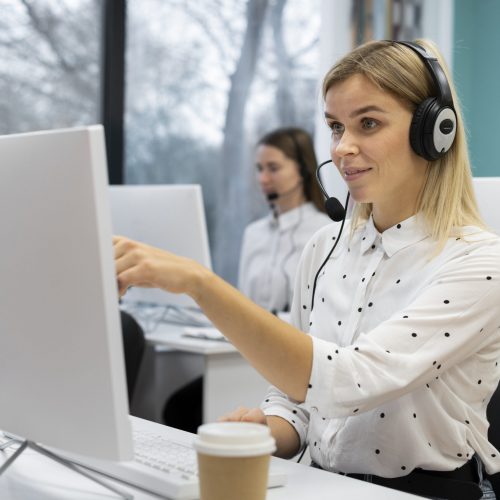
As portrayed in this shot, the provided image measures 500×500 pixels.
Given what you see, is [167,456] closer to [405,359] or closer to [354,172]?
[405,359]

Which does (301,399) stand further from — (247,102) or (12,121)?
(247,102)

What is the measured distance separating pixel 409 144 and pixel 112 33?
2.84 meters

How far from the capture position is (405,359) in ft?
3.72

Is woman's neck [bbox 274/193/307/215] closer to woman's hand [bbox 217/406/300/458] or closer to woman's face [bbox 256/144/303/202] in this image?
woman's face [bbox 256/144/303/202]

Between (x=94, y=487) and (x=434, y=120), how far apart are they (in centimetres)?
71

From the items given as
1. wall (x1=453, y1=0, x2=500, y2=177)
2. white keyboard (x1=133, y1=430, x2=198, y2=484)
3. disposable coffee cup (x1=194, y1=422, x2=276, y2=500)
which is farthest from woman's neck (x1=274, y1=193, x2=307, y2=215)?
disposable coffee cup (x1=194, y1=422, x2=276, y2=500)

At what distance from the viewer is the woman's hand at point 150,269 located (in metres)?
0.93

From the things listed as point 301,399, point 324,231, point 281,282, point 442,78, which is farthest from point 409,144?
point 281,282

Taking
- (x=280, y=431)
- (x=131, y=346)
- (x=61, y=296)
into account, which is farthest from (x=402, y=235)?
(x=131, y=346)

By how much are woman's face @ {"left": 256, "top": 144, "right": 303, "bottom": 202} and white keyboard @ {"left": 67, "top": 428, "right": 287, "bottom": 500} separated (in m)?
2.45

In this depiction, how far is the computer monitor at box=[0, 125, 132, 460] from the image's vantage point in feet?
2.71

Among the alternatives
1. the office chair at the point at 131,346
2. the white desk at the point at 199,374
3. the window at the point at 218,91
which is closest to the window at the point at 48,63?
the window at the point at 218,91

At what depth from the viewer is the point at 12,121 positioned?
355 centimetres

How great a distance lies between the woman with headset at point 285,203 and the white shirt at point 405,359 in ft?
6.82
